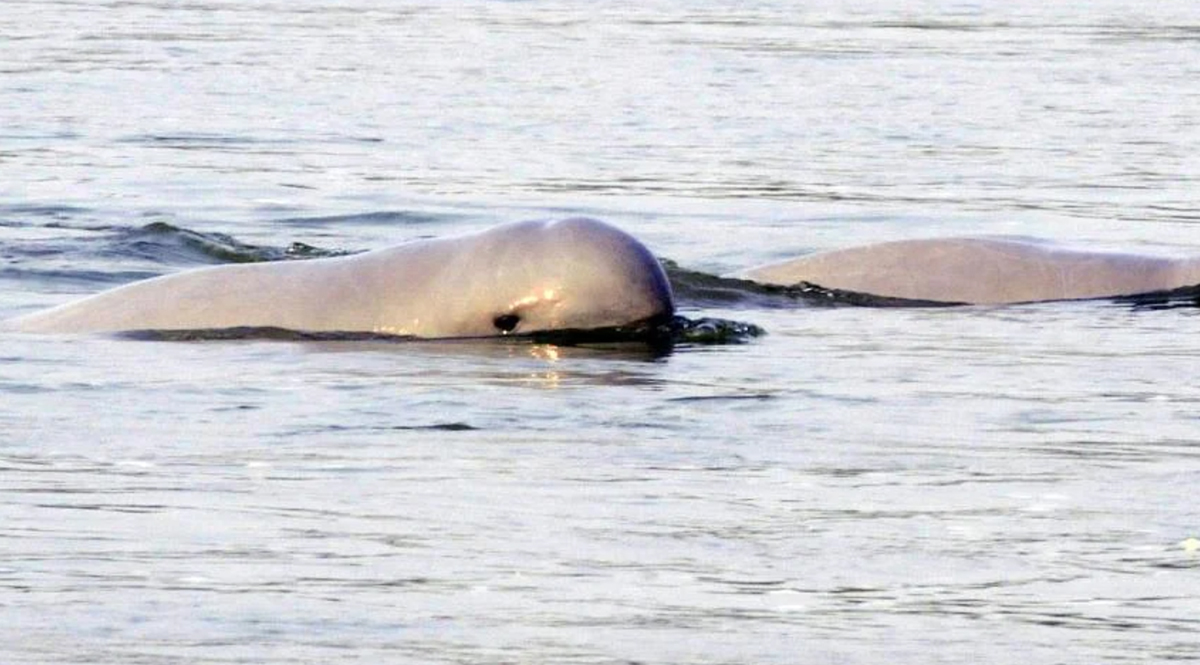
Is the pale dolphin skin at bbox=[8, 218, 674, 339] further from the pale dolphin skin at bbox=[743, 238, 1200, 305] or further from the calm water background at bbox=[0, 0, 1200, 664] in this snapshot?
the pale dolphin skin at bbox=[743, 238, 1200, 305]

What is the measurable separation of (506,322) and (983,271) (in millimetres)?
3208

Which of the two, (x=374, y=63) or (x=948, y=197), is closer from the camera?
(x=948, y=197)

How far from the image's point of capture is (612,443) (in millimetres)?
8766

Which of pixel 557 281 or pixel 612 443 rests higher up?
pixel 557 281

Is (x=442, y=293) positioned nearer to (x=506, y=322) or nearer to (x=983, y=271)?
(x=506, y=322)

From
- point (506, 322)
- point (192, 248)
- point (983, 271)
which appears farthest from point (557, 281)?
point (192, 248)

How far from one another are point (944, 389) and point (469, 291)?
2058mm

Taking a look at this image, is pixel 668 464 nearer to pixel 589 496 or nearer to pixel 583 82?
pixel 589 496

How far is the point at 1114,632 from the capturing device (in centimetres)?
635

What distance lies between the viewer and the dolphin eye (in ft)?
36.6

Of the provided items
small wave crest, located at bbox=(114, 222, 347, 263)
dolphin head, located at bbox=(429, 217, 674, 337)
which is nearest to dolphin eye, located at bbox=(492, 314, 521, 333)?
dolphin head, located at bbox=(429, 217, 674, 337)

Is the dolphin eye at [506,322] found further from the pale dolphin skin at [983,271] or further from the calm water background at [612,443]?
the pale dolphin skin at [983,271]

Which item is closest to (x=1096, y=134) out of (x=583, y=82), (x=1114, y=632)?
(x=583, y=82)

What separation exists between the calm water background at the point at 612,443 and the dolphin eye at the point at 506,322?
0.26 m
